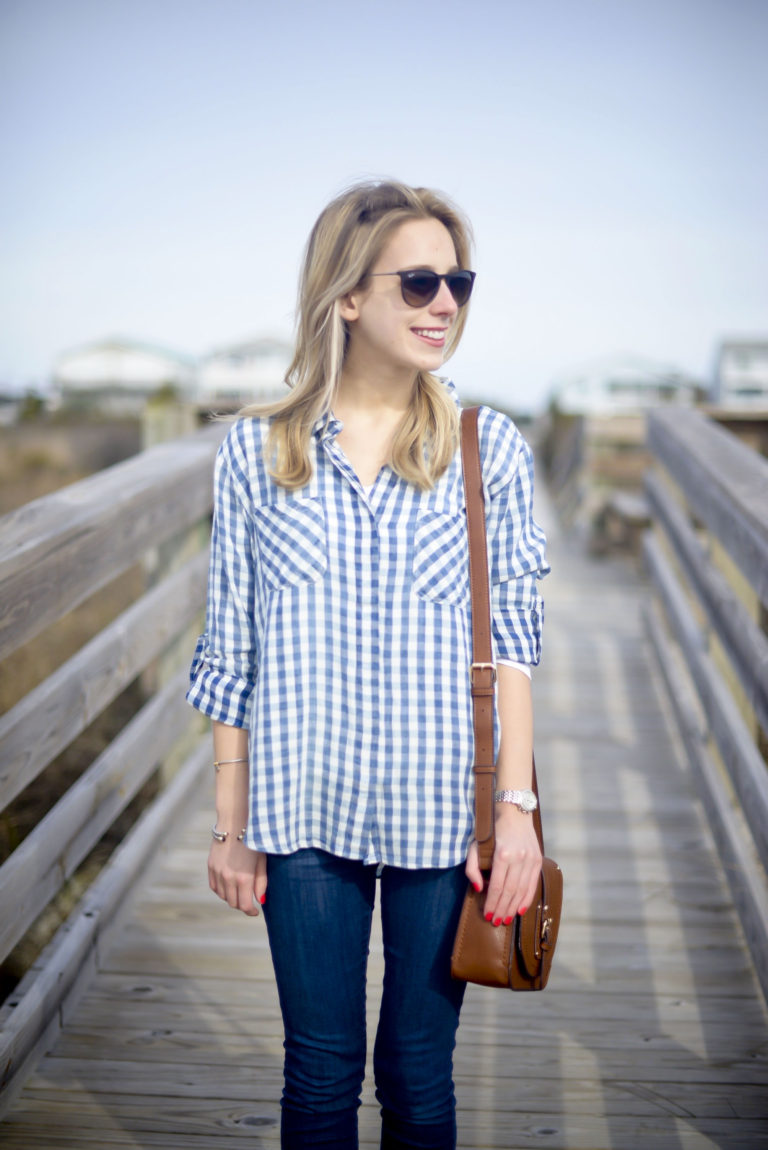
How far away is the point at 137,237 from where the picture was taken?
58312mm

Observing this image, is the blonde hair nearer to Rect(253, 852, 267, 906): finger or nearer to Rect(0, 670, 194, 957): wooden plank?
Rect(253, 852, 267, 906): finger

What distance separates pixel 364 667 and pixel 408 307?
0.52 m

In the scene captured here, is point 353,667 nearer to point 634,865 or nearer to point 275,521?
point 275,521

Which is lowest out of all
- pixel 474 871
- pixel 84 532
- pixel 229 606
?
pixel 474 871

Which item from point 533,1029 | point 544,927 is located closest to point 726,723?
point 533,1029

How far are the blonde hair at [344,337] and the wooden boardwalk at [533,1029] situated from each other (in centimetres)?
133

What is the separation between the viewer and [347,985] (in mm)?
1516

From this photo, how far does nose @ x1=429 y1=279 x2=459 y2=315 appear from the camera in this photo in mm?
1533

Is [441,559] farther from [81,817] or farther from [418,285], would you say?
[81,817]

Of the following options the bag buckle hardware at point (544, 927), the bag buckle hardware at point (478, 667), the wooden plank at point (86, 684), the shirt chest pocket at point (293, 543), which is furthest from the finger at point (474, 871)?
the wooden plank at point (86, 684)

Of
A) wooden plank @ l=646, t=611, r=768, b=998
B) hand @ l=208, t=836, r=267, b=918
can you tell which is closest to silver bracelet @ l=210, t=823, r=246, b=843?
hand @ l=208, t=836, r=267, b=918

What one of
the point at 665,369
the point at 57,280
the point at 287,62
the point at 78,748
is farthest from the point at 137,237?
the point at 78,748

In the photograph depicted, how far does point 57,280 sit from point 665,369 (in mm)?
35389

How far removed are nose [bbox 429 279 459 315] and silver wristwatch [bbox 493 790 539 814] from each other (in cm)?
70
